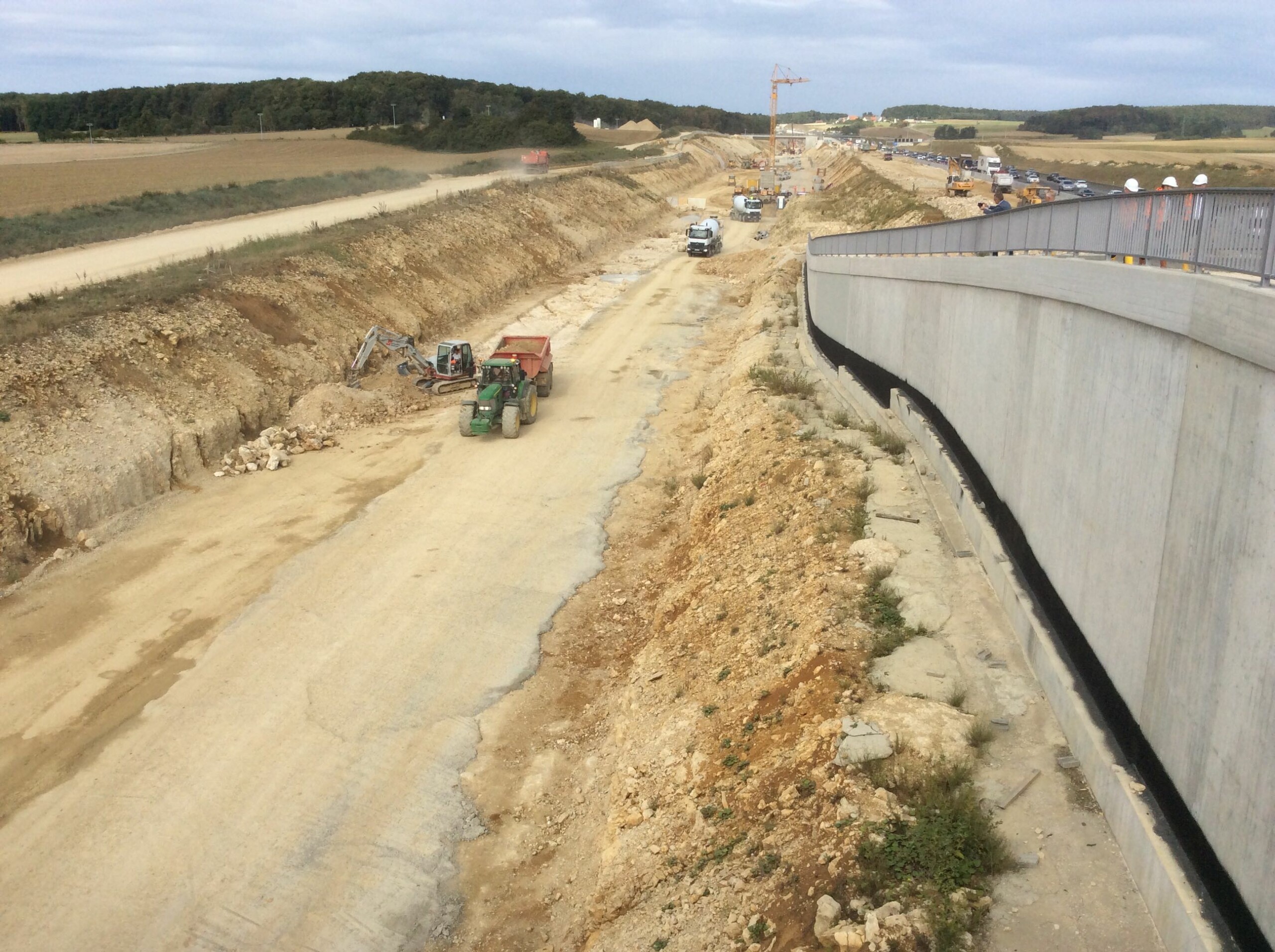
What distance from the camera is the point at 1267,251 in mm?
6898

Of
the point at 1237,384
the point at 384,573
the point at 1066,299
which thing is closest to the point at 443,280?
the point at 384,573

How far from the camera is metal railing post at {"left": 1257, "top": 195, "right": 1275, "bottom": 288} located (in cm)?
683

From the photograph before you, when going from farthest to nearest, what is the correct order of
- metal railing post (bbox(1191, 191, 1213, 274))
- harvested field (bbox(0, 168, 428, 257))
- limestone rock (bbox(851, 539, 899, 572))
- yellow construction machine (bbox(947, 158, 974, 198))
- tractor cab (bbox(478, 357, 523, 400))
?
1. yellow construction machine (bbox(947, 158, 974, 198))
2. harvested field (bbox(0, 168, 428, 257))
3. tractor cab (bbox(478, 357, 523, 400))
4. limestone rock (bbox(851, 539, 899, 572))
5. metal railing post (bbox(1191, 191, 1213, 274))

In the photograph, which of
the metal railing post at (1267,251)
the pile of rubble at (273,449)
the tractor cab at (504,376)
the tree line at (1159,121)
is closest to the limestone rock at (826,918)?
the metal railing post at (1267,251)

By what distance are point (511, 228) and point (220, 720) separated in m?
40.0

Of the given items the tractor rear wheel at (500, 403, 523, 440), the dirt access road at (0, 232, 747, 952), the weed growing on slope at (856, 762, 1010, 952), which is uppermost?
the weed growing on slope at (856, 762, 1010, 952)

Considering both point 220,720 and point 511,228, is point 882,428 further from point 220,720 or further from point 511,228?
point 511,228

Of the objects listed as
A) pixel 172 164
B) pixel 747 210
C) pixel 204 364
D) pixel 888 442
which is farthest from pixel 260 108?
pixel 888 442

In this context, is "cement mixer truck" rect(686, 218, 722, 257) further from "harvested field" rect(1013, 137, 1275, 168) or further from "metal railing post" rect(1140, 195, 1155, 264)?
"metal railing post" rect(1140, 195, 1155, 264)

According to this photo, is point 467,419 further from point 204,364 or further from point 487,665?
point 487,665

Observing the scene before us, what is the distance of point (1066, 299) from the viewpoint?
10703 millimetres

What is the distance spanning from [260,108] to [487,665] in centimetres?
14596

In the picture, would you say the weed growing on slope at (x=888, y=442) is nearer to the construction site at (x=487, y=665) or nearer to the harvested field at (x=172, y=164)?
the construction site at (x=487, y=665)

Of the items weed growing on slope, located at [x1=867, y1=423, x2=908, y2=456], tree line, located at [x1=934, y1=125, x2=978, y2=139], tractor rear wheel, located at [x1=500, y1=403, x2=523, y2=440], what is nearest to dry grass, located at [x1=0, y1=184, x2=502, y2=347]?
tractor rear wheel, located at [x1=500, y1=403, x2=523, y2=440]
